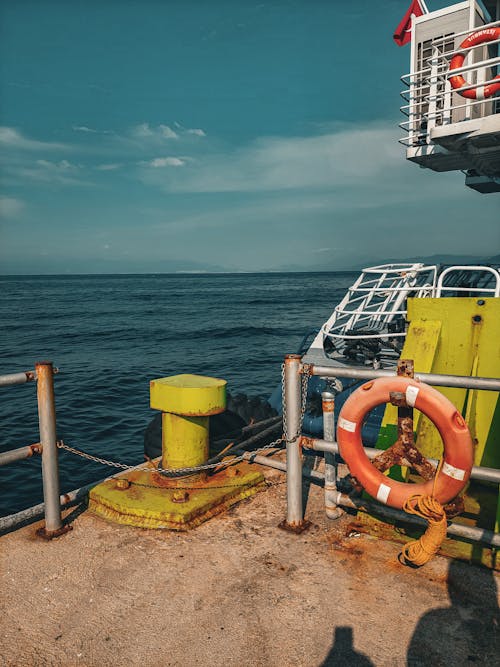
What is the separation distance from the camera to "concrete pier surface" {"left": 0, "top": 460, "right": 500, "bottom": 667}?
266 cm

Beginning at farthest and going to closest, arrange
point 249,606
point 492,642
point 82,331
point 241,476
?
1. point 82,331
2. point 241,476
3. point 249,606
4. point 492,642

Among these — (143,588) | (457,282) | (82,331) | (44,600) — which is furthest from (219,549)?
(82,331)

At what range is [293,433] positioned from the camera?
3.76 m

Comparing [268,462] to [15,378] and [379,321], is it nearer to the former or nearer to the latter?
[15,378]

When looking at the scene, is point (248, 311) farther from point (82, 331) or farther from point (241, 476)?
point (241, 476)

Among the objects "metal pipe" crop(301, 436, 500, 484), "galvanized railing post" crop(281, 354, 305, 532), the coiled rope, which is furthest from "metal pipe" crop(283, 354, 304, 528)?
the coiled rope

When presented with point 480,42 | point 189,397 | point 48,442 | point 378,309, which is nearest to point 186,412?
point 189,397

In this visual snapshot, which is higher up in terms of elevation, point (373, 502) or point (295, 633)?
point (373, 502)

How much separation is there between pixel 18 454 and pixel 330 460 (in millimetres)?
2354

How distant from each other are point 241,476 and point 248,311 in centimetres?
4719

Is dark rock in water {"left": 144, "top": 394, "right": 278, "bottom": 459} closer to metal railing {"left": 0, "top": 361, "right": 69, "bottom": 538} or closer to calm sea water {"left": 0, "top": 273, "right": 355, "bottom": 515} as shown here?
metal railing {"left": 0, "top": 361, "right": 69, "bottom": 538}

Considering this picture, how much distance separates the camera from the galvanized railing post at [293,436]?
3.69 m

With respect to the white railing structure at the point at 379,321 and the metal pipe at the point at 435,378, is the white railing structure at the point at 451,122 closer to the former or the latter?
the white railing structure at the point at 379,321

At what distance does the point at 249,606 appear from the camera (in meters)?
3.02
